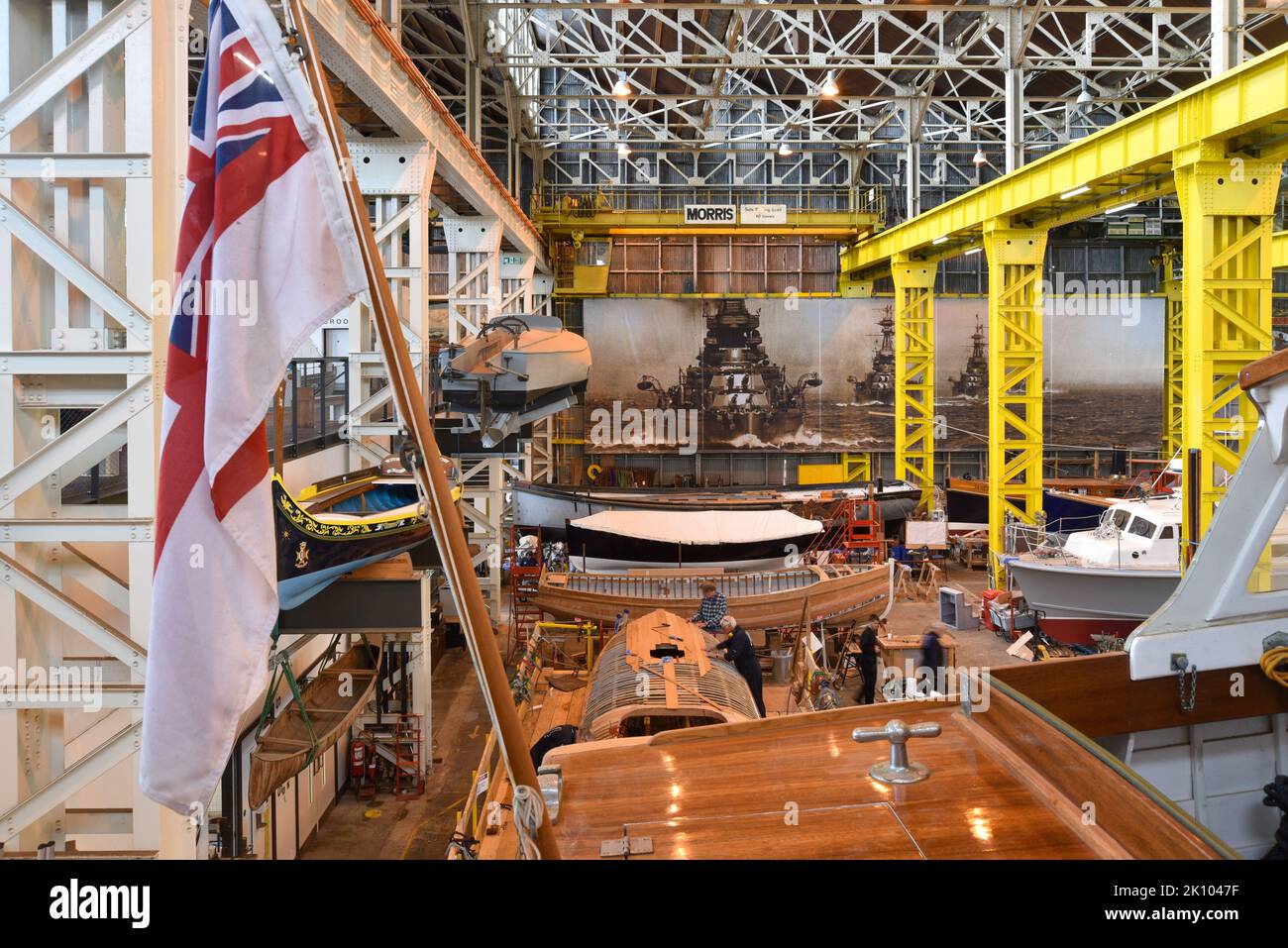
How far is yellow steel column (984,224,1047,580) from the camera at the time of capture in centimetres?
1778

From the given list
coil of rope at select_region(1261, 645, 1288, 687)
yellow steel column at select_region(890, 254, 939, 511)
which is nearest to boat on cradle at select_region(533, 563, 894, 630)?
coil of rope at select_region(1261, 645, 1288, 687)

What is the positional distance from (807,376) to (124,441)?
85.6 ft

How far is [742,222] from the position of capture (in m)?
27.5

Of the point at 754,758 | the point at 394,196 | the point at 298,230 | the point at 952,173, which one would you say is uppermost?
the point at 952,173

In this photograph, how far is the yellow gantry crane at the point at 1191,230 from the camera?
11141 mm

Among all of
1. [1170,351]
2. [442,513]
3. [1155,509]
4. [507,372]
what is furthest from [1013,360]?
[442,513]

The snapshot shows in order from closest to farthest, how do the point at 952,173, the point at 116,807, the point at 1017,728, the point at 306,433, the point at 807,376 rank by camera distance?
the point at 1017,728, the point at 116,807, the point at 306,433, the point at 807,376, the point at 952,173

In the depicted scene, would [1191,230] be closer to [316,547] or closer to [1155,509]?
[1155,509]

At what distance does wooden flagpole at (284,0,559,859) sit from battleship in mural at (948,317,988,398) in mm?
30031

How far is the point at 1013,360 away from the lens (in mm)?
17969

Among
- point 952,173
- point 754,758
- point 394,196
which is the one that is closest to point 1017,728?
point 754,758

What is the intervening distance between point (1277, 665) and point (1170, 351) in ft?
99.8

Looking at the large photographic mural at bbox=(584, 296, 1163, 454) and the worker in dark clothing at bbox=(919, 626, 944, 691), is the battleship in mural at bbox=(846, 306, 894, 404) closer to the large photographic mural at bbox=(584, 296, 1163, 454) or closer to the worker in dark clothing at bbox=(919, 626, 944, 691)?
the large photographic mural at bbox=(584, 296, 1163, 454)

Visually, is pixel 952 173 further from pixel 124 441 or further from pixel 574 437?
pixel 124 441
